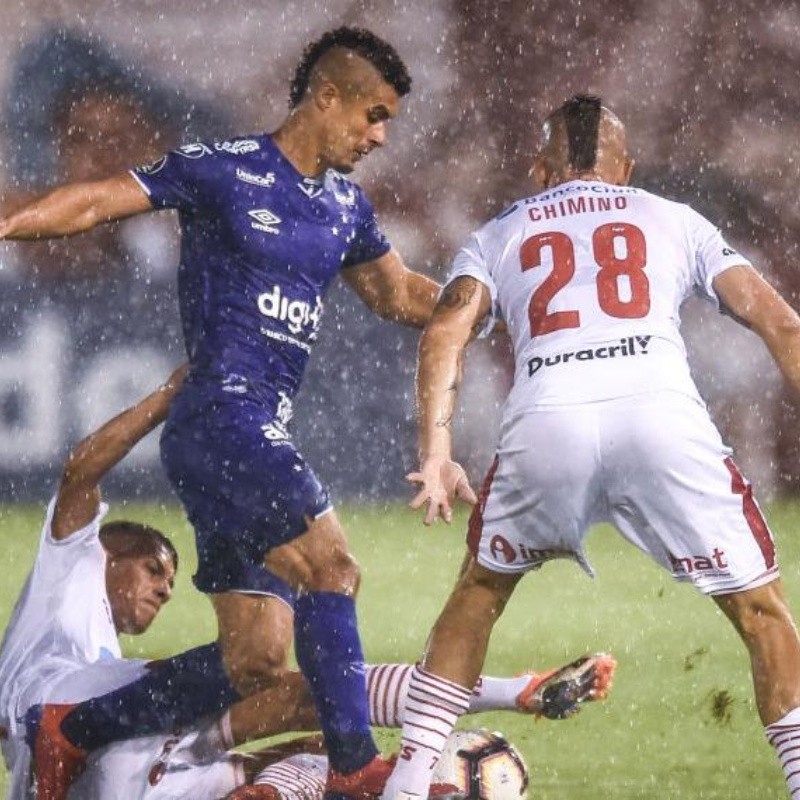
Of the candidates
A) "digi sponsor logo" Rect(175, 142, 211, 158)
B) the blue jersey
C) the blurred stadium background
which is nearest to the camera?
the blue jersey

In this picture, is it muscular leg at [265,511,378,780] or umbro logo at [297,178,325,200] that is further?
umbro logo at [297,178,325,200]

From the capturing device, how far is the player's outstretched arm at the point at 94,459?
5379 mm

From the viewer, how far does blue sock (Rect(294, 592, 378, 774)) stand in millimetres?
4699

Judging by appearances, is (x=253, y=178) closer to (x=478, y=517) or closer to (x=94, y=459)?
(x=94, y=459)

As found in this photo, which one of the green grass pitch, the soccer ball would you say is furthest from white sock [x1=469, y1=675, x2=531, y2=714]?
the green grass pitch

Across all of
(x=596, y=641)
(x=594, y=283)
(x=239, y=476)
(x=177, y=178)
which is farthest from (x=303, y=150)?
(x=596, y=641)

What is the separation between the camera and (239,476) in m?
4.96

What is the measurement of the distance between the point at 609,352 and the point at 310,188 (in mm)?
1221

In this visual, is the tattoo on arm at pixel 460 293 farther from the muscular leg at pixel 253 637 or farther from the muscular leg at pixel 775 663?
the muscular leg at pixel 253 637

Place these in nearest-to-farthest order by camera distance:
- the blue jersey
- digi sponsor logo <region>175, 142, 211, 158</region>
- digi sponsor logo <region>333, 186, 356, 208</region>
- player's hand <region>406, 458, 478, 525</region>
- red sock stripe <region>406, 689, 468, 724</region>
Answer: player's hand <region>406, 458, 478, 525</region>, red sock stripe <region>406, 689, 468, 724</region>, the blue jersey, digi sponsor logo <region>175, 142, 211, 158</region>, digi sponsor logo <region>333, 186, 356, 208</region>

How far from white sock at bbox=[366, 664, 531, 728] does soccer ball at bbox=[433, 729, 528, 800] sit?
0.20m

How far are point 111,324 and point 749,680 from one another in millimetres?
4293

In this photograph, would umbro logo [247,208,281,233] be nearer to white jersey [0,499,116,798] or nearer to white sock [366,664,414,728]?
white jersey [0,499,116,798]

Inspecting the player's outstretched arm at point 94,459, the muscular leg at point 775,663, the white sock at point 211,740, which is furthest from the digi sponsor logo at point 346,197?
the muscular leg at point 775,663
